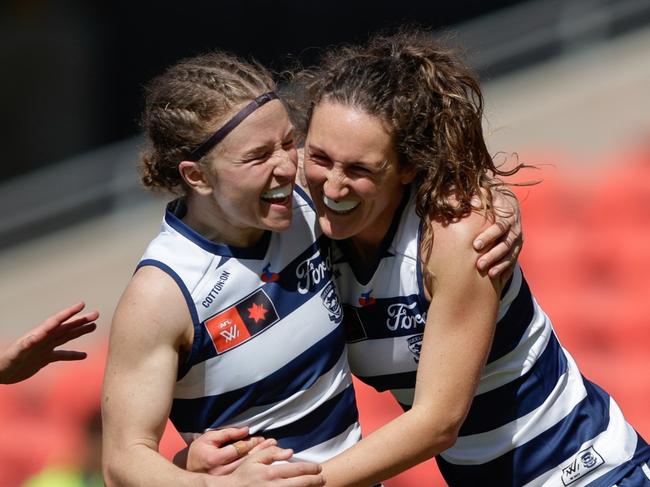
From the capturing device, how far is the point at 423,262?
7.61 feet

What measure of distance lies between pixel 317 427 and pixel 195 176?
0.58 m

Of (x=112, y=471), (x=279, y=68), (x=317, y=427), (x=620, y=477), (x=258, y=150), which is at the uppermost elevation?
(x=258, y=150)

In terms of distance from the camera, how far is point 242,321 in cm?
237

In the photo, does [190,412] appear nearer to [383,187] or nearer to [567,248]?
[383,187]

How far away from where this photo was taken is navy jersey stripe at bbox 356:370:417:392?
2484 mm

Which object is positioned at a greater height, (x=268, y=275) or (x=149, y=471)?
(x=268, y=275)

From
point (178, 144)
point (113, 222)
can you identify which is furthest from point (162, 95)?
point (113, 222)

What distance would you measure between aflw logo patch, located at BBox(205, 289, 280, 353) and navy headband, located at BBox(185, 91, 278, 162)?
0.30 m

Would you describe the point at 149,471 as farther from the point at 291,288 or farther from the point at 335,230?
the point at 335,230

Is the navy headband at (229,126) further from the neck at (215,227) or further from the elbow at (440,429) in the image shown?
the elbow at (440,429)

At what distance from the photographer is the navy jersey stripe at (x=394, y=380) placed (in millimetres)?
2484

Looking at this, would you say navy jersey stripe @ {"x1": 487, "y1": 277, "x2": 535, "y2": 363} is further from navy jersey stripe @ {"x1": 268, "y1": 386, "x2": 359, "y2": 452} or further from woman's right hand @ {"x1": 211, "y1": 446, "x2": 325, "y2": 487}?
woman's right hand @ {"x1": 211, "y1": 446, "x2": 325, "y2": 487}

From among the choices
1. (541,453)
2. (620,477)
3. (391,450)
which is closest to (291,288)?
(391,450)

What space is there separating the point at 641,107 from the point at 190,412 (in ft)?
12.3
